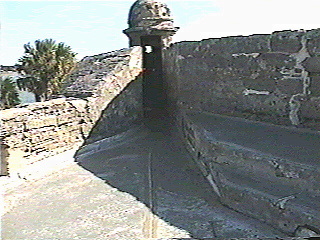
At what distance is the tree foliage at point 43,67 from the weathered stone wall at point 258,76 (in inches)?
414

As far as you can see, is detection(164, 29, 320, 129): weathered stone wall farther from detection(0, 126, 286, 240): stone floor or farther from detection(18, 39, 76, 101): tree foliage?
detection(18, 39, 76, 101): tree foliage

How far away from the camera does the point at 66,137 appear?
584cm

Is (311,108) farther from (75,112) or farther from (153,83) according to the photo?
(153,83)

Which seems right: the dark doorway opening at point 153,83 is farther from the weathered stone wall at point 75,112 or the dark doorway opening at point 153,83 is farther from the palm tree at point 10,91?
the palm tree at point 10,91

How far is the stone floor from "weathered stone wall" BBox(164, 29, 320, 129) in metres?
0.93

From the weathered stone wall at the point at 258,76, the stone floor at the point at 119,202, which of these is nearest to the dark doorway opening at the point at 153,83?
the weathered stone wall at the point at 258,76

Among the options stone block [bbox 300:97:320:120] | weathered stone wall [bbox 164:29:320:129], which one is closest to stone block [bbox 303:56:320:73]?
weathered stone wall [bbox 164:29:320:129]

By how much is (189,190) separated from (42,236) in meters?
1.42

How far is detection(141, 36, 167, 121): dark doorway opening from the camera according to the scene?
8.41m

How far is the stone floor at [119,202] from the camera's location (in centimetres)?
320

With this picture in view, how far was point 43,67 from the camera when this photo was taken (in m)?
16.3

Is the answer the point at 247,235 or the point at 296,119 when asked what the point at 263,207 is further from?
the point at 296,119

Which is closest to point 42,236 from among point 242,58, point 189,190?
point 189,190

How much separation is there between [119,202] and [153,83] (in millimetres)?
5362
